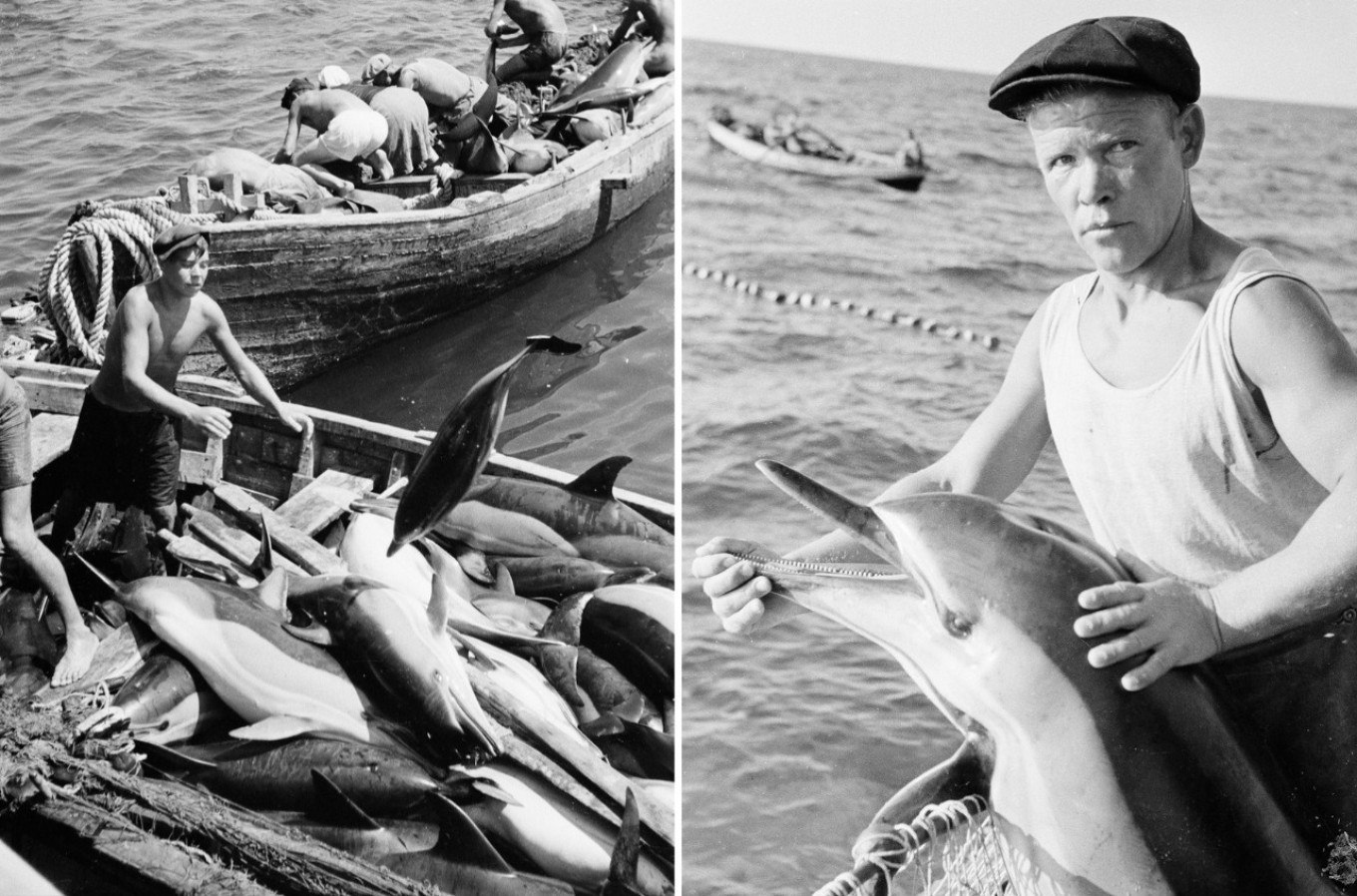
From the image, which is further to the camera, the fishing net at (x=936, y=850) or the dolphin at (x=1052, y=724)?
the fishing net at (x=936, y=850)

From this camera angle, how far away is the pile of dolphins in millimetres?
3701

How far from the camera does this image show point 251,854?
3736mm

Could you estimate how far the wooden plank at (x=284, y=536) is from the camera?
395 centimetres

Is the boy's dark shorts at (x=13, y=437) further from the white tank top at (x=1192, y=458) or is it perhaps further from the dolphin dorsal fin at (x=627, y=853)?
the white tank top at (x=1192, y=458)

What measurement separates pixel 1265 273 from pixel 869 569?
106 cm

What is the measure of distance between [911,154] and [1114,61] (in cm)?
77

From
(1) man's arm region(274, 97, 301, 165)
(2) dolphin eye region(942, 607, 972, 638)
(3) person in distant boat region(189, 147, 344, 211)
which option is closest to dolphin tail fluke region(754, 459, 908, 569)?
(2) dolphin eye region(942, 607, 972, 638)

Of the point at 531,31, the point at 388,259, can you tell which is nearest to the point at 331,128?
the point at 388,259

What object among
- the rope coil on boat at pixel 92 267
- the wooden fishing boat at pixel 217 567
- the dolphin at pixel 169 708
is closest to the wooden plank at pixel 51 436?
the wooden fishing boat at pixel 217 567

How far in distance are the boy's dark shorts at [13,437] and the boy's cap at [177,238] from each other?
61 cm

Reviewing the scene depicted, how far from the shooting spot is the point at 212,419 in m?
3.99

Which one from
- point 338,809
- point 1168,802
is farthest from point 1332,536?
point 338,809

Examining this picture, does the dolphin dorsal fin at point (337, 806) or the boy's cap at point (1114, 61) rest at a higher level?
the boy's cap at point (1114, 61)

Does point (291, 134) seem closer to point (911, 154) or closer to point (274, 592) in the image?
point (274, 592)
